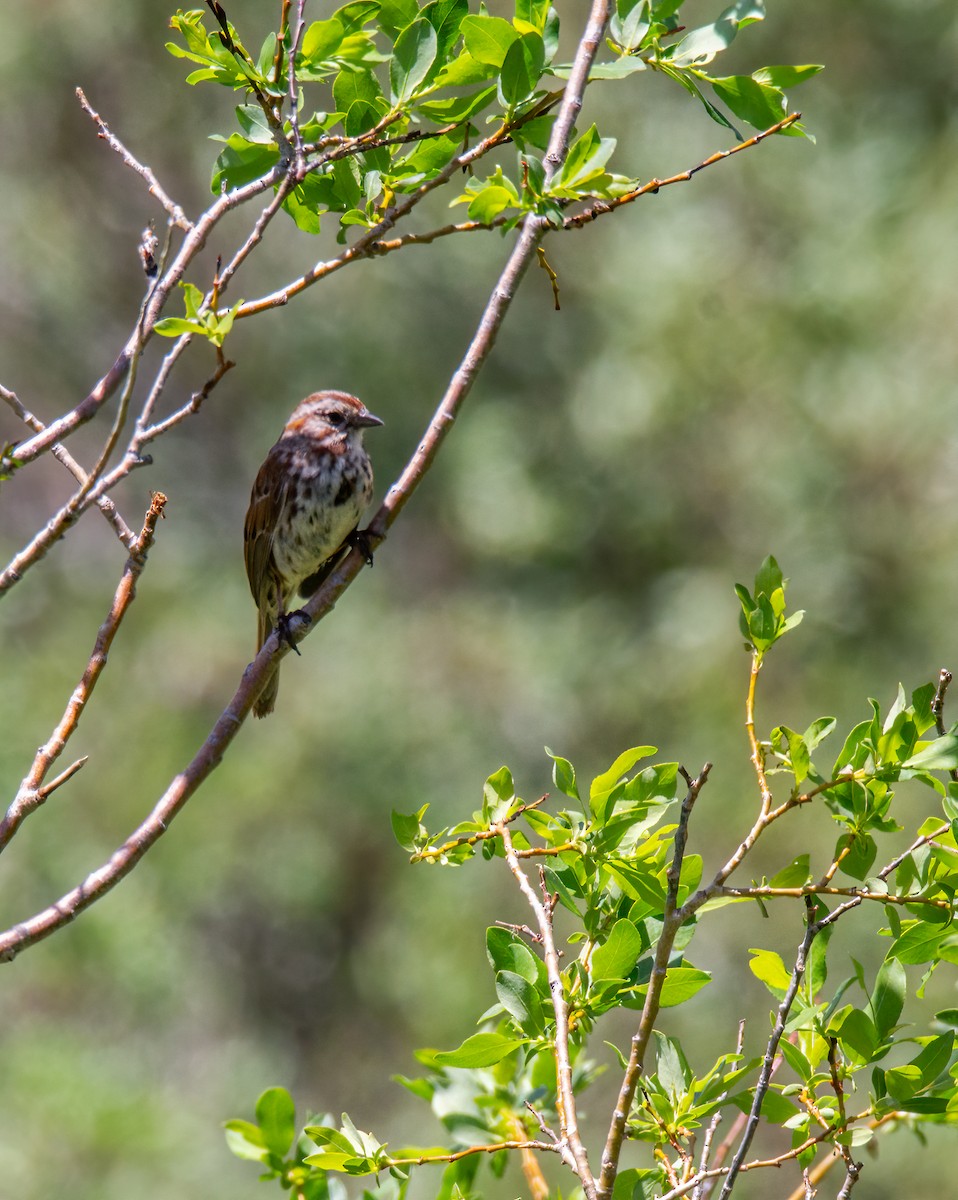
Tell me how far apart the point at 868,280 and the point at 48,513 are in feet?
21.8

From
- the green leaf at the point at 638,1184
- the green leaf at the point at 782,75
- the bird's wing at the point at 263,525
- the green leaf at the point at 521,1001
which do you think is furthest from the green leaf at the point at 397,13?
the bird's wing at the point at 263,525

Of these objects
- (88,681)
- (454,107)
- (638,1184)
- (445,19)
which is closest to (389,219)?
(454,107)

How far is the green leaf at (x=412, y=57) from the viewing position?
2057 mm

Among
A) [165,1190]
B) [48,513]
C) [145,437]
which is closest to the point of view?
[145,437]

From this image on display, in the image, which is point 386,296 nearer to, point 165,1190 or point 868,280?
point 868,280

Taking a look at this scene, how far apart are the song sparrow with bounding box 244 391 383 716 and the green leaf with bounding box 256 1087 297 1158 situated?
1941mm

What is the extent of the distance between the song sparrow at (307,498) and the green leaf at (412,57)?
2020mm

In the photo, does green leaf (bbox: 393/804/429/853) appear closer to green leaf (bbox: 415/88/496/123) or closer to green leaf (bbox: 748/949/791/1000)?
green leaf (bbox: 748/949/791/1000)

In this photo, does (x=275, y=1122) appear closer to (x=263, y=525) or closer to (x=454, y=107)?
(x=454, y=107)

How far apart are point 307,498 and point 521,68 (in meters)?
2.29

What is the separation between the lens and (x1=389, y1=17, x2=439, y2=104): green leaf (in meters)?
2.06

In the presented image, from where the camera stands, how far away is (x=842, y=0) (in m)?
11.2

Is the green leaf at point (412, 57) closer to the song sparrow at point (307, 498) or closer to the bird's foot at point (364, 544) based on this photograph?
the bird's foot at point (364, 544)

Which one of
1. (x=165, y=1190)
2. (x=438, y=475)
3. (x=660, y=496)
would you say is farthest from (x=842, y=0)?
(x=165, y=1190)
